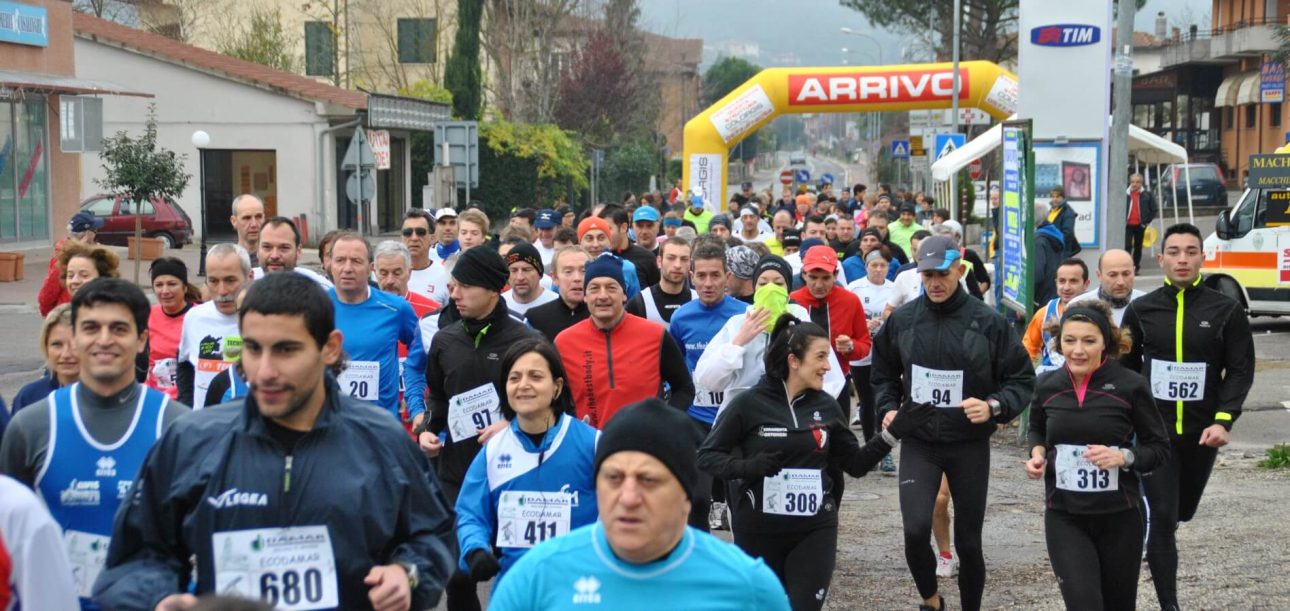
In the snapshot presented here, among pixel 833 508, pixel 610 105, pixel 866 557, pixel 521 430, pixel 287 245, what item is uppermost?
pixel 610 105

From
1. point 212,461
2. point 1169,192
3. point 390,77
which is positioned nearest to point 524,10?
point 390,77

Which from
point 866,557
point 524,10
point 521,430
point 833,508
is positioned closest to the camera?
point 521,430

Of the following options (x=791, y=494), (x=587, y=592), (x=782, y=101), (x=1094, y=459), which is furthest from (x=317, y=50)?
(x=587, y=592)

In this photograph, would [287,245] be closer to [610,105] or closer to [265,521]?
[265,521]

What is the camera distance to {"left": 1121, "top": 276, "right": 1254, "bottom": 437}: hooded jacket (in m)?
7.94

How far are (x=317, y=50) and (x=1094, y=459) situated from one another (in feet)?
185

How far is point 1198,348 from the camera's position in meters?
7.98

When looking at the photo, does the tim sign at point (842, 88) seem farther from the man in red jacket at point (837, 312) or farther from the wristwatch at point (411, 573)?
the wristwatch at point (411, 573)

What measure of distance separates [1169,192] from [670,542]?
1622 inches

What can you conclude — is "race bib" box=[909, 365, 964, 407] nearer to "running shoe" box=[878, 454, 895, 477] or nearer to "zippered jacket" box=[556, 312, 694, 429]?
"zippered jacket" box=[556, 312, 694, 429]

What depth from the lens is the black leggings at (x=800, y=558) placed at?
6262 millimetres

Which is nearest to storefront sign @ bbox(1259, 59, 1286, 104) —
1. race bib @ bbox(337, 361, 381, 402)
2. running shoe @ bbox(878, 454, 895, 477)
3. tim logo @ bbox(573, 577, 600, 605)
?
running shoe @ bbox(878, 454, 895, 477)

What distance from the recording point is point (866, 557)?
30.3 feet

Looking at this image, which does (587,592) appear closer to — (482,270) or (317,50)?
(482,270)
